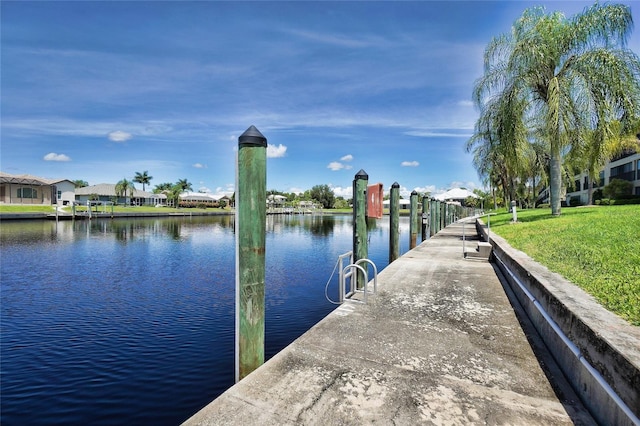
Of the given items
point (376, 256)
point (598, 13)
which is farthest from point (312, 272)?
point (598, 13)

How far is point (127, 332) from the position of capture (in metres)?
8.05

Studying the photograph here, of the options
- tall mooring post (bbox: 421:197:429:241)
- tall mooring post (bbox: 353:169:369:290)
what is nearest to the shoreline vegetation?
tall mooring post (bbox: 353:169:369:290)

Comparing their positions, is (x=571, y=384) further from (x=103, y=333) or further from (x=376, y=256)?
(x=376, y=256)

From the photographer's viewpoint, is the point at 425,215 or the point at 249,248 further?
the point at 425,215

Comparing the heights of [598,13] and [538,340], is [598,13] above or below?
above

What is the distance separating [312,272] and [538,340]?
10.8m

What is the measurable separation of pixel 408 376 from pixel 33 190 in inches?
3324

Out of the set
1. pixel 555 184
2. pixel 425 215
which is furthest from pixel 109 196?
pixel 555 184

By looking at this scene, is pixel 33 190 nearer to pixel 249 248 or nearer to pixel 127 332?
pixel 127 332

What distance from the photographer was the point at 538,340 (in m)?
4.77

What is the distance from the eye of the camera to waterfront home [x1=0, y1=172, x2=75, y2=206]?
62.7 metres

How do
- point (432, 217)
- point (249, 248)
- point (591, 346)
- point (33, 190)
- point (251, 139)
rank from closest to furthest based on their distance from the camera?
point (591, 346) < point (251, 139) < point (249, 248) < point (432, 217) < point (33, 190)

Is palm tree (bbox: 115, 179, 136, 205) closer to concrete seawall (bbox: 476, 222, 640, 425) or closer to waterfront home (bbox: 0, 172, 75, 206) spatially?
waterfront home (bbox: 0, 172, 75, 206)

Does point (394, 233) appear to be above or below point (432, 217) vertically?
below
